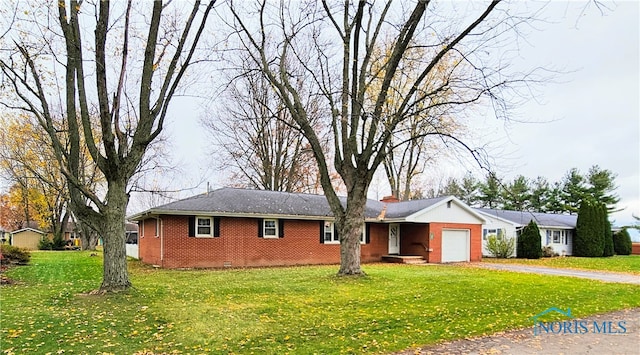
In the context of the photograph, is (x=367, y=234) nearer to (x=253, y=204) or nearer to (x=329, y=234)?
(x=329, y=234)

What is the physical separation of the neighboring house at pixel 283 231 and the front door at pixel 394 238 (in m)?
0.05

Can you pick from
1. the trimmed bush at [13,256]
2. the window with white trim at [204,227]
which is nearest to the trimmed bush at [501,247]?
the window with white trim at [204,227]

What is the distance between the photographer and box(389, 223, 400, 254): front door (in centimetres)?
2295

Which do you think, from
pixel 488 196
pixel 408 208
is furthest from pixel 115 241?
pixel 488 196

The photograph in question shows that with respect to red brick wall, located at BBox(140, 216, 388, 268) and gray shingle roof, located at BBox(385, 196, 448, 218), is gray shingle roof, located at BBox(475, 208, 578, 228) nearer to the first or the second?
gray shingle roof, located at BBox(385, 196, 448, 218)

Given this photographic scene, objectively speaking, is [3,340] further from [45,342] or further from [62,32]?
[62,32]

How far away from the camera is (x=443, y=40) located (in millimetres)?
12133

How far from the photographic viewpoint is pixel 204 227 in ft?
58.7

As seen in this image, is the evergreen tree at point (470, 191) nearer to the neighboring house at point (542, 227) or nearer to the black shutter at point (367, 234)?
the neighboring house at point (542, 227)

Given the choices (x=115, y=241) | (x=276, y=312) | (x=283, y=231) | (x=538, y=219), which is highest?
(x=115, y=241)

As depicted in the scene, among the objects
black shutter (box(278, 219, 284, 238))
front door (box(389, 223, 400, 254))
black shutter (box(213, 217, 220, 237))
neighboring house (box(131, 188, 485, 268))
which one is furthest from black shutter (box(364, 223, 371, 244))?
black shutter (box(213, 217, 220, 237))

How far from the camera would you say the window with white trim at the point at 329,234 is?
20.9m

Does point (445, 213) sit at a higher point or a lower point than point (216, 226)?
higher

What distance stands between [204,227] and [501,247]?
17.6 metres
